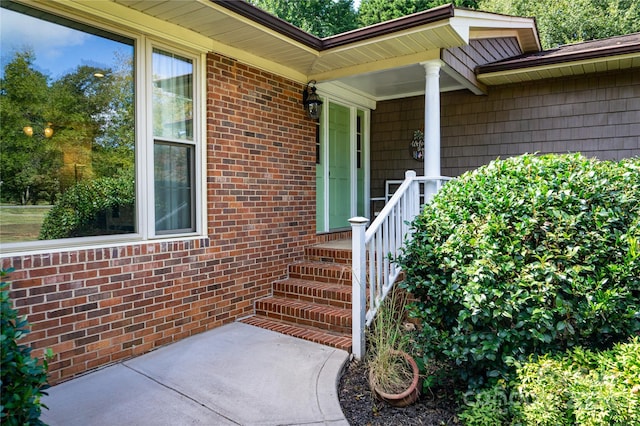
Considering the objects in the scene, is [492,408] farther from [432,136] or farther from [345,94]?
[345,94]

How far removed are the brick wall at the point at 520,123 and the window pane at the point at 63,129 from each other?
4.38 metres

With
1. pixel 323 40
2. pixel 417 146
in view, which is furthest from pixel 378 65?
pixel 417 146

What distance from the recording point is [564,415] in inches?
90.0

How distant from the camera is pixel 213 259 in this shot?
167 inches

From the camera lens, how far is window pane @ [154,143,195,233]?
12.6 feet

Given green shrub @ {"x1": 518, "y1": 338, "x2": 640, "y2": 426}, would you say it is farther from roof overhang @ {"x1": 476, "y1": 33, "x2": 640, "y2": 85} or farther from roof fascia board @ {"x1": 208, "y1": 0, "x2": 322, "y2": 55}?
roof overhang @ {"x1": 476, "y1": 33, "x2": 640, "y2": 85}

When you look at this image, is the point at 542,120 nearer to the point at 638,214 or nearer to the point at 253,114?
the point at 638,214

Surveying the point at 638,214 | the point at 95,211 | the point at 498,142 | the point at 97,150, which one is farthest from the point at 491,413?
the point at 498,142

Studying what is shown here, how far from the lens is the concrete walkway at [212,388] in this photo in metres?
2.59

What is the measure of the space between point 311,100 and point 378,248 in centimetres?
248

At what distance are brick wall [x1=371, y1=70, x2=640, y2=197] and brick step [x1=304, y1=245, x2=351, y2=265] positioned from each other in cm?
222

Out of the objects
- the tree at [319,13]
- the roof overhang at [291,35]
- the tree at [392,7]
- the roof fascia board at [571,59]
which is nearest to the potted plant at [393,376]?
the roof overhang at [291,35]

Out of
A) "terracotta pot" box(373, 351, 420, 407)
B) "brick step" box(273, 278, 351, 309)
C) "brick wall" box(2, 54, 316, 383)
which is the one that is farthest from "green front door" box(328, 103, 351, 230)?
"terracotta pot" box(373, 351, 420, 407)

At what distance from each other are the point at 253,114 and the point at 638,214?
371 cm
